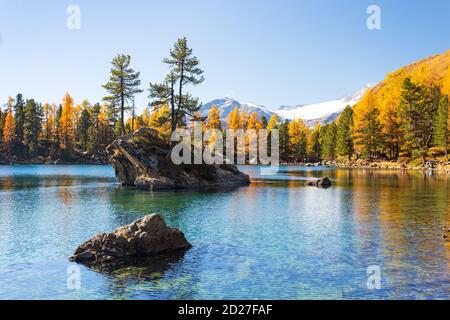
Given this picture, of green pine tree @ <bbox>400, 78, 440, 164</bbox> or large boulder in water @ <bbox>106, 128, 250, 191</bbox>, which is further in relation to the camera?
green pine tree @ <bbox>400, 78, 440, 164</bbox>

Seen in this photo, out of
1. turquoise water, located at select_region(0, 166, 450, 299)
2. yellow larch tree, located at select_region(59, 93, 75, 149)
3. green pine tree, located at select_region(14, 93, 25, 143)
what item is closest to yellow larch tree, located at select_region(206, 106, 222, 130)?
yellow larch tree, located at select_region(59, 93, 75, 149)

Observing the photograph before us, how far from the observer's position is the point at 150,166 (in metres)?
60.6

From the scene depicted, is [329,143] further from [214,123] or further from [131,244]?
[131,244]

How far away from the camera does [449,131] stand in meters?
97.8

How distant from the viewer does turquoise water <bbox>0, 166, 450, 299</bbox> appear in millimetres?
16609

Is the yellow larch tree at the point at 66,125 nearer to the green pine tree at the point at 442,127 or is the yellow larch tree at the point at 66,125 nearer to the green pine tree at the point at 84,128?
the green pine tree at the point at 84,128

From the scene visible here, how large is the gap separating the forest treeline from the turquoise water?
97.3ft

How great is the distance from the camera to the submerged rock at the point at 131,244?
2089 centimetres

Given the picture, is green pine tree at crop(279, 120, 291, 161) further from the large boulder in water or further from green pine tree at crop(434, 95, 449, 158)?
the large boulder in water

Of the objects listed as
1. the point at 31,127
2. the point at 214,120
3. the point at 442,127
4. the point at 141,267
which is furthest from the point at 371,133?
the point at 31,127
